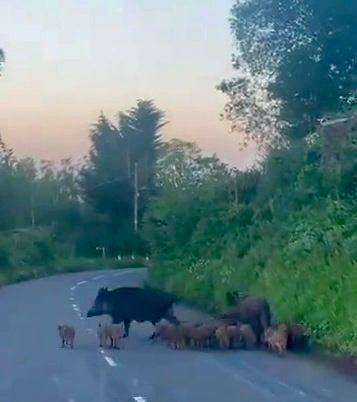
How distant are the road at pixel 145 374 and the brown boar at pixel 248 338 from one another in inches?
32.8

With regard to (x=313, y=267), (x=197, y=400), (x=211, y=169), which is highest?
(x=211, y=169)

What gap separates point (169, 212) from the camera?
49281mm

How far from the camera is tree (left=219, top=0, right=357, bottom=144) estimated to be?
43.4 m

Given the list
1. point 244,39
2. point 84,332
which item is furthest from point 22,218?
point 84,332

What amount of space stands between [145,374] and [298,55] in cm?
2731

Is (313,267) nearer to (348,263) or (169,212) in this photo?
(348,263)

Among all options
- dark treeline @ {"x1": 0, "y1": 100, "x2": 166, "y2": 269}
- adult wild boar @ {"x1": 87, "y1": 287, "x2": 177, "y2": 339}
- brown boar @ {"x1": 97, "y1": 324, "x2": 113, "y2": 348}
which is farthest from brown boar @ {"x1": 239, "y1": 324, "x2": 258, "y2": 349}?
dark treeline @ {"x1": 0, "y1": 100, "x2": 166, "y2": 269}

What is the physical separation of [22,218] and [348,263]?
2947 inches

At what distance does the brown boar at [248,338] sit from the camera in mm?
22891

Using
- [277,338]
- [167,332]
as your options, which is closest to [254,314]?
[167,332]

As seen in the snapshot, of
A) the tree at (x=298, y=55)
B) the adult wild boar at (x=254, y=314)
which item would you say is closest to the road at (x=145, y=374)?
the adult wild boar at (x=254, y=314)

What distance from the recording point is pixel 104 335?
78.1 feet

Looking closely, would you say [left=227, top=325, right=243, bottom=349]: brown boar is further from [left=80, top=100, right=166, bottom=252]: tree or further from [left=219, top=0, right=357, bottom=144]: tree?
[left=80, top=100, right=166, bottom=252]: tree

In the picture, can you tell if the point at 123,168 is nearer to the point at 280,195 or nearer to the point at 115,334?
the point at 280,195
